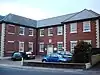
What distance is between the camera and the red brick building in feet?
110

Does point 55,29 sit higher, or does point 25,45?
point 55,29

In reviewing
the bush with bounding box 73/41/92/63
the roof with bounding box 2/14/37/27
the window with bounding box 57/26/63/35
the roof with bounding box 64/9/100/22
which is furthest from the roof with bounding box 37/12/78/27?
the bush with bounding box 73/41/92/63

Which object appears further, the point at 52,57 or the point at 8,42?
the point at 8,42

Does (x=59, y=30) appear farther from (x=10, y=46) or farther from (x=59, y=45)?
(x=10, y=46)

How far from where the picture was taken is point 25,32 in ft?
137

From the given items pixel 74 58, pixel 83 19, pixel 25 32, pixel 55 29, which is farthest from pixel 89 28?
pixel 25 32

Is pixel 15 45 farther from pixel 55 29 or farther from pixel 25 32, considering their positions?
pixel 55 29

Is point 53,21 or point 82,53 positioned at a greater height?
point 53,21

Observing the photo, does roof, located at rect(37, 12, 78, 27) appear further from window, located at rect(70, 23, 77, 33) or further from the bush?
the bush

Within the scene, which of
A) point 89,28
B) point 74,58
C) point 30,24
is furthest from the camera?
point 30,24

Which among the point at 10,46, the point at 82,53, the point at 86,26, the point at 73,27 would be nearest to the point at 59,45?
the point at 73,27

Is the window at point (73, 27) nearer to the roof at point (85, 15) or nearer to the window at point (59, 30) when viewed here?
the roof at point (85, 15)

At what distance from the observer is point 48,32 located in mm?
41531

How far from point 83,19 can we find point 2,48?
52.0 ft
